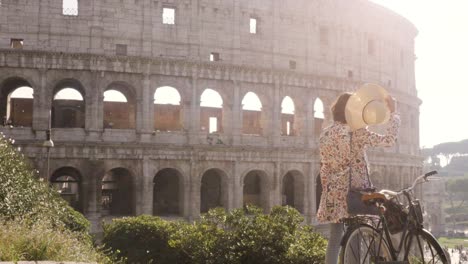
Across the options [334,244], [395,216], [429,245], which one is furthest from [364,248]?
[429,245]

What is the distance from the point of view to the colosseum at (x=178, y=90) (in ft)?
78.5

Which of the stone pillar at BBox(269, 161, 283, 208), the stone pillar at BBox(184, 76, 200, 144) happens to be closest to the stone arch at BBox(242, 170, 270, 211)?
the stone pillar at BBox(269, 161, 283, 208)

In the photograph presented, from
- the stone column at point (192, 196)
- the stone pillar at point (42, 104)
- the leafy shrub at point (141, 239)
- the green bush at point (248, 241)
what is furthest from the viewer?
the stone column at point (192, 196)

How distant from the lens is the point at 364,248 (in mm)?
5211

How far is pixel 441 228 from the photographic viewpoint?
204 feet

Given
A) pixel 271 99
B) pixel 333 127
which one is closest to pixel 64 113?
pixel 271 99

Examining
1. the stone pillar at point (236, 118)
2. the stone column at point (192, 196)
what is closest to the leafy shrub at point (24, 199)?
the stone column at point (192, 196)

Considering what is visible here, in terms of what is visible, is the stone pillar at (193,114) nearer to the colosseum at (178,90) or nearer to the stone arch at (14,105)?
the colosseum at (178,90)

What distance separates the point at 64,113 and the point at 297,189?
1333cm

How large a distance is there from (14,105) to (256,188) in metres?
13.9

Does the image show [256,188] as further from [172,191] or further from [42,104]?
[42,104]

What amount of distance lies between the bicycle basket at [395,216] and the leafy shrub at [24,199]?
845 cm

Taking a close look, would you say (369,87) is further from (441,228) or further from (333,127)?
(441,228)

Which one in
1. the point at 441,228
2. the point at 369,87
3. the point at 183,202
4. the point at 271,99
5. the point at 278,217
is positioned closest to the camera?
the point at 369,87
